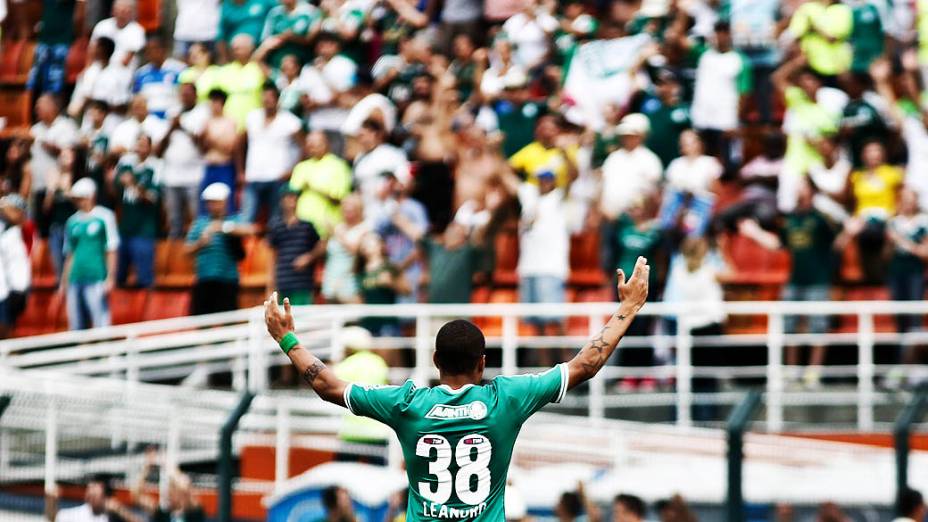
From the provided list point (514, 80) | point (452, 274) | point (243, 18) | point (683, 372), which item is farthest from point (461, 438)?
point (243, 18)

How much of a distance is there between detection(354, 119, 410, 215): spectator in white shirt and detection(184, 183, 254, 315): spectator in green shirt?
1142mm

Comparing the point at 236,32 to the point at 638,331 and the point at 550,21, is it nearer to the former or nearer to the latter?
the point at 550,21

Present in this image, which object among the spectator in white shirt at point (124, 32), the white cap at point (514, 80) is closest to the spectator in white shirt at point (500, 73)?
the white cap at point (514, 80)

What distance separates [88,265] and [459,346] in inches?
471

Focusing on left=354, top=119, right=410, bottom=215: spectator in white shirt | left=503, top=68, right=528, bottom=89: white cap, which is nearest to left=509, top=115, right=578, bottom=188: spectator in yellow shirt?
left=503, top=68, right=528, bottom=89: white cap

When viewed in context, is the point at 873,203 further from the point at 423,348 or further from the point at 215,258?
the point at 215,258

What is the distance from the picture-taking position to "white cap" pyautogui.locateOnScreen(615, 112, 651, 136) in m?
15.7

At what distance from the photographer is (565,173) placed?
51.0 feet

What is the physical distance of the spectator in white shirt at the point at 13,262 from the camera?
61.3 ft

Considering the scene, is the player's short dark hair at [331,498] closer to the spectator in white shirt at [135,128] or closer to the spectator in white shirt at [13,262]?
the spectator in white shirt at [135,128]

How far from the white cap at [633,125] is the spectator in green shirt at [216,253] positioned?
3.56m

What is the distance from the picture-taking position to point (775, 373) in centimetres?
1452

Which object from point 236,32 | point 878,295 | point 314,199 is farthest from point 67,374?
point 878,295

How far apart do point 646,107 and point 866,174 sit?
2.23 m
